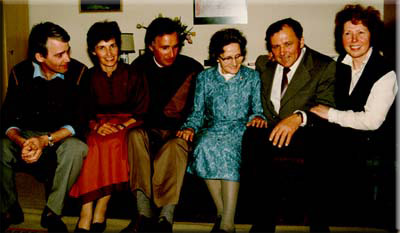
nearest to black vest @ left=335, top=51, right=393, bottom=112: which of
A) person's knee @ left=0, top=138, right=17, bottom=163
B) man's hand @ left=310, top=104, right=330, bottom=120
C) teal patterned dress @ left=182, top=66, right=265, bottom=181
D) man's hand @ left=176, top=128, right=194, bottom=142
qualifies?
man's hand @ left=310, top=104, right=330, bottom=120

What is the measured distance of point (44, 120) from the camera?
229 centimetres

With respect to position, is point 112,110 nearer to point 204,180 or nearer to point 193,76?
point 193,76

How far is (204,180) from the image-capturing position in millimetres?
2145

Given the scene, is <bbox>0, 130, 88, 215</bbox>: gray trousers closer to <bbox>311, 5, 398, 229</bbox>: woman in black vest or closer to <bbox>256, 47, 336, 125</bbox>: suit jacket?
<bbox>256, 47, 336, 125</bbox>: suit jacket

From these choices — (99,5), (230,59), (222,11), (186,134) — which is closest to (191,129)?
(186,134)

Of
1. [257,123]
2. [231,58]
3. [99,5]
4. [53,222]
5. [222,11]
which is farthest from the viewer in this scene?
[99,5]

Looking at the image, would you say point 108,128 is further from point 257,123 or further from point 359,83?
point 359,83

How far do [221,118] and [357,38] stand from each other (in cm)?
96

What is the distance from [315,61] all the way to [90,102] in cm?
144

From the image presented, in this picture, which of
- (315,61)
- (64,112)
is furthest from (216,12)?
(64,112)

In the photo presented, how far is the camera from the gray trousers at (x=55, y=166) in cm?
199

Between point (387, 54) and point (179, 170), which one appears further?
point (387, 54)

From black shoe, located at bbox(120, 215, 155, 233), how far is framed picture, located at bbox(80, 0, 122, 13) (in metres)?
3.10

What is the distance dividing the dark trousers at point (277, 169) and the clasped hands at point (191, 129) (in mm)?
79
